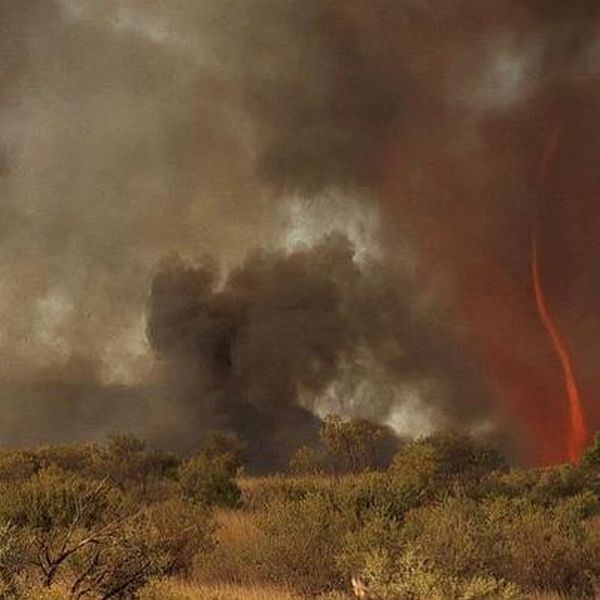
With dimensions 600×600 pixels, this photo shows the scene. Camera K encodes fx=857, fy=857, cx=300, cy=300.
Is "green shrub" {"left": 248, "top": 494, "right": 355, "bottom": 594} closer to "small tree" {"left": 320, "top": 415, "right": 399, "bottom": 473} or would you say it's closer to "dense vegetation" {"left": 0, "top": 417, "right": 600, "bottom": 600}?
"dense vegetation" {"left": 0, "top": 417, "right": 600, "bottom": 600}

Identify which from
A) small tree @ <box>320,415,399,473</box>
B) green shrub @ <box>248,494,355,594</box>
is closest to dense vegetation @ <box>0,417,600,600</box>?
green shrub @ <box>248,494,355,594</box>

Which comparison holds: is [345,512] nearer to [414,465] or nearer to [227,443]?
[414,465]

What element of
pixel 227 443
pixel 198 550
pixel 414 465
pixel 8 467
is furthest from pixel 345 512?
pixel 227 443

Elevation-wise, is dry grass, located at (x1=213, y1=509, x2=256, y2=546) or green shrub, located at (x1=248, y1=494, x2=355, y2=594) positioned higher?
dry grass, located at (x1=213, y1=509, x2=256, y2=546)

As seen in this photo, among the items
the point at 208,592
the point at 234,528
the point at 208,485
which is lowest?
the point at 208,592

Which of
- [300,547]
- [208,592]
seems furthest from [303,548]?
[208,592]

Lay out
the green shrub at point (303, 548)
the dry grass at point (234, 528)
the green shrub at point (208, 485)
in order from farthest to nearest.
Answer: the green shrub at point (208, 485), the dry grass at point (234, 528), the green shrub at point (303, 548)

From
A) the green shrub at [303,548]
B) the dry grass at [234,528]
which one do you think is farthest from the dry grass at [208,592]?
the dry grass at [234,528]

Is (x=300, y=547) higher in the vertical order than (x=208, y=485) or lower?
lower

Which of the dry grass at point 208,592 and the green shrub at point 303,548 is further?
the green shrub at point 303,548

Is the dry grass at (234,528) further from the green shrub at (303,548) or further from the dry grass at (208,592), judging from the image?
the dry grass at (208,592)

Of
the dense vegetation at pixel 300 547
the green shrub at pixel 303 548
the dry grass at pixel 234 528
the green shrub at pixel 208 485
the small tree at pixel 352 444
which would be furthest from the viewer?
the small tree at pixel 352 444

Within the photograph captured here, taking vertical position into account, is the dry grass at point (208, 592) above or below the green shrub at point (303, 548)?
below

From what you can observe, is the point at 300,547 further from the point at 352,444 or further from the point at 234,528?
the point at 352,444
